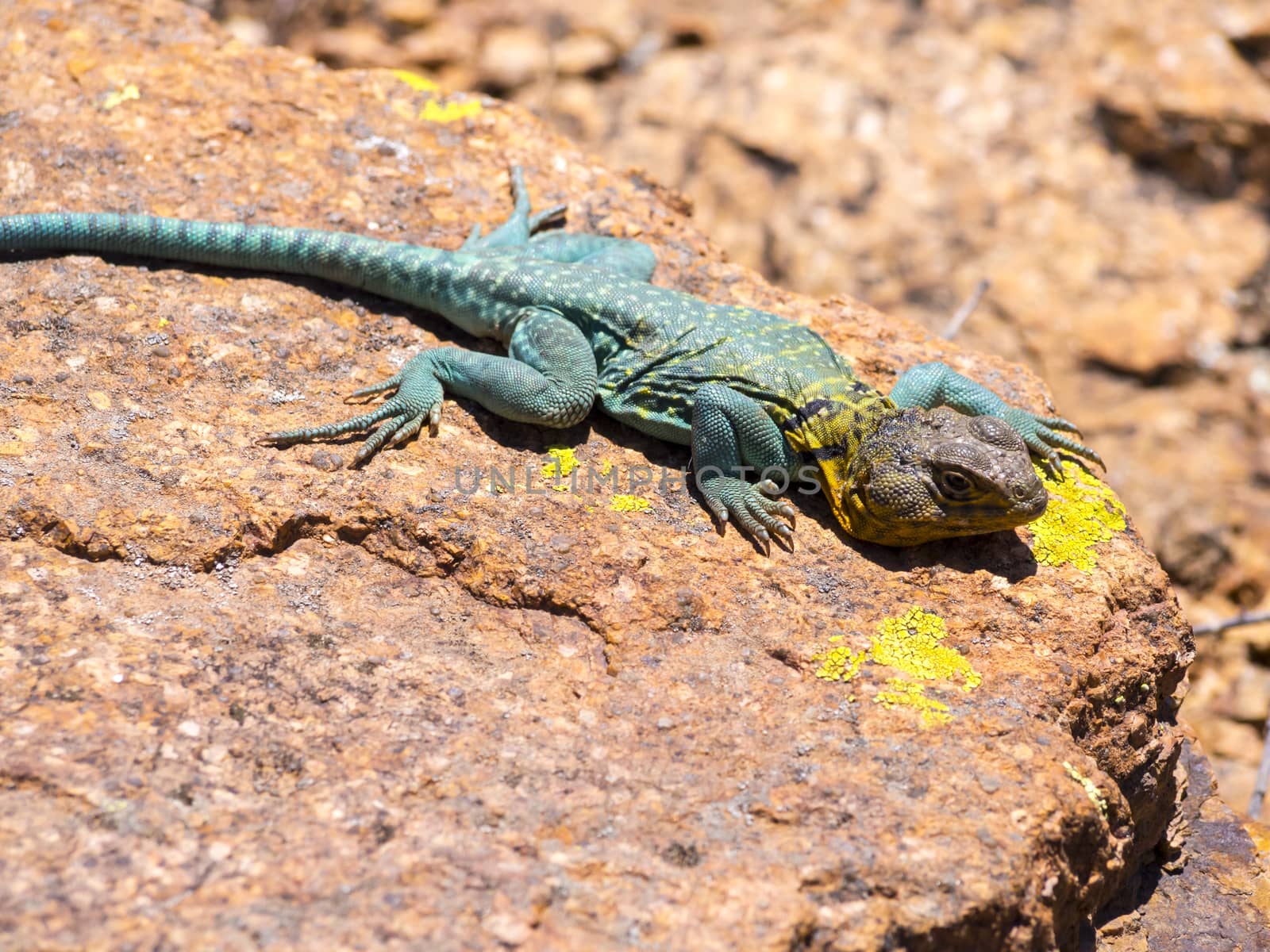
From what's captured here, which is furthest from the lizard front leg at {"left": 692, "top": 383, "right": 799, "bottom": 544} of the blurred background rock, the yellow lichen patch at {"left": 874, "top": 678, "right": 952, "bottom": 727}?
the blurred background rock

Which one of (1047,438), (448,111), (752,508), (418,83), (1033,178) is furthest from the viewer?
(1033,178)

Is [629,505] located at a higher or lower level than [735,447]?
lower

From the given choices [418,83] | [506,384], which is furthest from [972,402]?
[418,83]

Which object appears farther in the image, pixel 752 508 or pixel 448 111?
A: pixel 448 111

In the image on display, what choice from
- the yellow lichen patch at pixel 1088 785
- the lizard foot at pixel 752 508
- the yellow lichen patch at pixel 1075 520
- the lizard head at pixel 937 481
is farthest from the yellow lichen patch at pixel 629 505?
the yellow lichen patch at pixel 1088 785

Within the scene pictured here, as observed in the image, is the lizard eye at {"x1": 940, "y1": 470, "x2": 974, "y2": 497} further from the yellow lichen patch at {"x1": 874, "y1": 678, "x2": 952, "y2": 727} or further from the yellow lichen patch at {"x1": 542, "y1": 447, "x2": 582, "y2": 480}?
the yellow lichen patch at {"x1": 542, "y1": 447, "x2": 582, "y2": 480}

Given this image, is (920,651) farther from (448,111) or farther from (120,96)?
(120,96)
